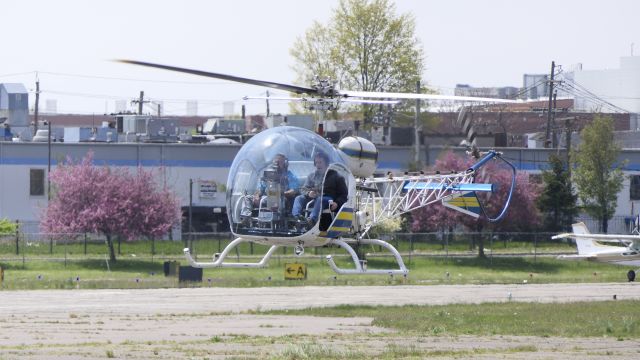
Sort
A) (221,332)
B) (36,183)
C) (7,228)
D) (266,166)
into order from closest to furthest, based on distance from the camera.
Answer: (266,166)
(221,332)
(7,228)
(36,183)

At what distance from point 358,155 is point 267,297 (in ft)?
43.1

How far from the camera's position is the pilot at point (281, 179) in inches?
1061

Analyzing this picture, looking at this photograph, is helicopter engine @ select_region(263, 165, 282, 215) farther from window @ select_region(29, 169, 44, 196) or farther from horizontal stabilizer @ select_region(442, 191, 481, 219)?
window @ select_region(29, 169, 44, 196)

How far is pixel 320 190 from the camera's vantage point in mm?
27375

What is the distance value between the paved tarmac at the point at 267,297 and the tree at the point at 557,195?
20170 mm

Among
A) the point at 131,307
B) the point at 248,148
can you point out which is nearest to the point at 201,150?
the point at 131,307

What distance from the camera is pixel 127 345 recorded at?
26.1m

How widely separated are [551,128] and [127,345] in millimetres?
58242

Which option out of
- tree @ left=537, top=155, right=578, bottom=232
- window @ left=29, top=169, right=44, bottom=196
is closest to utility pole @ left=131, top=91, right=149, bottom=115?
window @ left=29, top=169, right=44, bottom=196

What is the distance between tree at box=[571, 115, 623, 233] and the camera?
71.4 m

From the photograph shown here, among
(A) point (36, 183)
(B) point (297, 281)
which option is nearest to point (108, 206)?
(A) point (36, 183)

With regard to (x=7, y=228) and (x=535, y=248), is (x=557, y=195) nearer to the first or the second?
(x=535, y=248)

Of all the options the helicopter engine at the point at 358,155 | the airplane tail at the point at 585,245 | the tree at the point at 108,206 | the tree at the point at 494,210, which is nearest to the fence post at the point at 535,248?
the tree at the point at 494,210

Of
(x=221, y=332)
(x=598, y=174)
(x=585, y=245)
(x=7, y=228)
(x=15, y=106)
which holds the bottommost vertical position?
(x=221, y=332)
